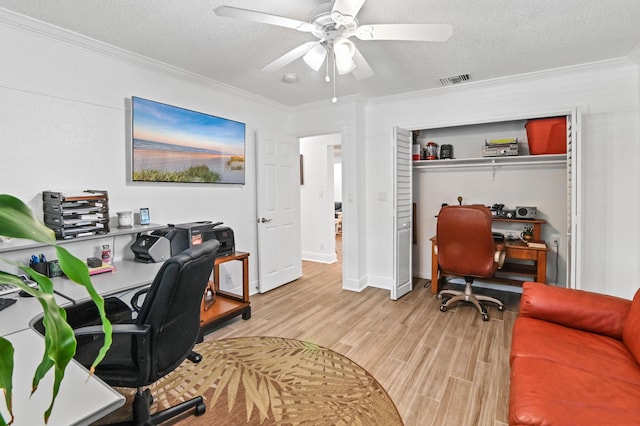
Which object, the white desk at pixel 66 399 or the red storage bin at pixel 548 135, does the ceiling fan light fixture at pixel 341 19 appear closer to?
the white desk at pixel 66 399

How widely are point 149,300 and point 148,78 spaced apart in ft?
7.28

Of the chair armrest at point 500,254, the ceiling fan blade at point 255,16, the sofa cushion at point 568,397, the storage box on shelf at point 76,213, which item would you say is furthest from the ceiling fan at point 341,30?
the chair armrest at point 500,254

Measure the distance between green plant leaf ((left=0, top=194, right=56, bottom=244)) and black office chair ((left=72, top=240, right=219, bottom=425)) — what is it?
1.00 m

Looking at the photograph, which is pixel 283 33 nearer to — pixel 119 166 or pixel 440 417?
pixel 119 166

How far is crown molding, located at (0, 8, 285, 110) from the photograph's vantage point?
2.13m

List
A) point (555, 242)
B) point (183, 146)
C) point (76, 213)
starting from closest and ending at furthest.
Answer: point (76, 213), point (183, 146), point (555, 242)

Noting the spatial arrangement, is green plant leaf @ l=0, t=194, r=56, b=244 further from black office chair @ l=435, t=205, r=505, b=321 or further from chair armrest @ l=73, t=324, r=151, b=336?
black office chair @ l=435, t=205, r=505, b=321

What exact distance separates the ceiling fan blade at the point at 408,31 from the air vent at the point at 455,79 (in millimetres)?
1669

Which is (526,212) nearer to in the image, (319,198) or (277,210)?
(277,210)

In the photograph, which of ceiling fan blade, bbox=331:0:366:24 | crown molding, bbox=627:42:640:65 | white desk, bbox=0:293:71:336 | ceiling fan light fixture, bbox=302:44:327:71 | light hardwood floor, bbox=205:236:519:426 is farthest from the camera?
crown molding, bbox=627:42:640:65

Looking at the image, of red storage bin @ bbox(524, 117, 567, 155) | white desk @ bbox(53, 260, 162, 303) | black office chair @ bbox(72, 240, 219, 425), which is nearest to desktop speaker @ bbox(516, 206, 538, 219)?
red storage bin @ bbox(524, 117, 567, 155)

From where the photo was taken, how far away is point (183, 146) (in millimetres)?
3133

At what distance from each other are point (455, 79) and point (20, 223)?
368 cm

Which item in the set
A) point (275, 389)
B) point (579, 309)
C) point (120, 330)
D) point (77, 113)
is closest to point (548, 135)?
point (579, 309)
